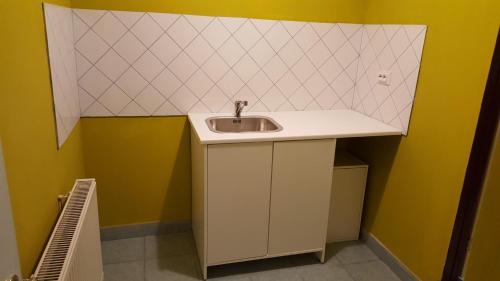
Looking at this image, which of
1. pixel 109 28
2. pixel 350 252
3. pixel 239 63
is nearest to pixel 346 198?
pixel 350 252

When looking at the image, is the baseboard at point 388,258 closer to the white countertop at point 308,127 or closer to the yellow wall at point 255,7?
the white countertop at point 308,127

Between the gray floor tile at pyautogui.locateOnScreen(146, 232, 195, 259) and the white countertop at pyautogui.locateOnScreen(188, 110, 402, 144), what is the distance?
889 mm

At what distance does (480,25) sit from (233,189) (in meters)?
1.48

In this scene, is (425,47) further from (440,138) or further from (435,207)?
(435,207)

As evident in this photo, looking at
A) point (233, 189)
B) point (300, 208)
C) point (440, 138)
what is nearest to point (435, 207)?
point (440, 138)

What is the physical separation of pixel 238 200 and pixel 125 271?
85 cm

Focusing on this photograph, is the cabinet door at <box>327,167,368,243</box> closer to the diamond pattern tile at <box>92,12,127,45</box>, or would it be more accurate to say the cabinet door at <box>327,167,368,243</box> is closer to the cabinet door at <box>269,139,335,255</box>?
the cabinet door at <box>269,139,335,255</box>

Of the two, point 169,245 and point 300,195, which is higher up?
point 300,195

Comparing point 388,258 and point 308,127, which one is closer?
point 308,127

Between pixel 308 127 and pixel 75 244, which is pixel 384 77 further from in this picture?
pixel 75 244

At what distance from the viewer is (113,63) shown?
223 cm

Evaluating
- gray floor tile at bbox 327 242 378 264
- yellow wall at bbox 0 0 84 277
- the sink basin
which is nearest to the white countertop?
the sink basin

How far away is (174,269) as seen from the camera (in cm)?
227

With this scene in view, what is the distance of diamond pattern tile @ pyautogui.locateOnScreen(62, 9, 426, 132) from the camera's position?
2.19 m
